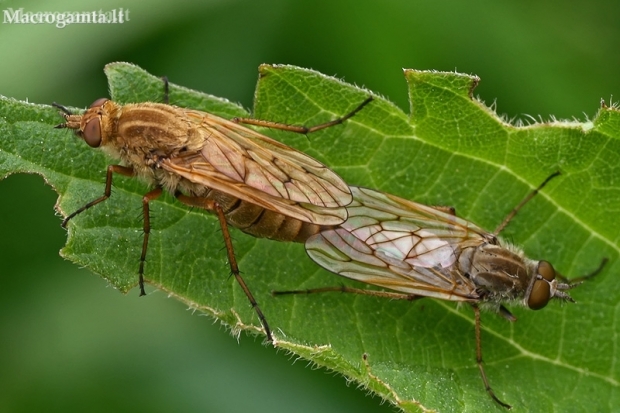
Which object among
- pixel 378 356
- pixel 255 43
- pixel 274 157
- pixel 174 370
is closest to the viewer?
pixel 378 356

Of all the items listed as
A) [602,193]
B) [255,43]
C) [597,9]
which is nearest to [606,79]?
[597,9]

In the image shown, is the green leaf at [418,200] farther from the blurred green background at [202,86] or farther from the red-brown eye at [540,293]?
the blurred green background at [202,86]

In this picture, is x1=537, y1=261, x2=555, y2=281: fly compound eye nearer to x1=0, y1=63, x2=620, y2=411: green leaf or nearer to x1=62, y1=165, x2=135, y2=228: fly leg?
x1=0, y1=63, x2=620, y2=411: green leaf

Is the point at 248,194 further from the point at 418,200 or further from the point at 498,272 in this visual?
the point at 498,272

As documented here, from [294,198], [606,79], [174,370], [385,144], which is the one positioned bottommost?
[174,370]

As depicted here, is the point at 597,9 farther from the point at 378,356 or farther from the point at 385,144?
the point at 378,356

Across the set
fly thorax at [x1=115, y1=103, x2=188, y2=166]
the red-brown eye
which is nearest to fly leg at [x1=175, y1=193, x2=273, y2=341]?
fly thorax at [x1=115, y1=103, x2=188, y2=166]

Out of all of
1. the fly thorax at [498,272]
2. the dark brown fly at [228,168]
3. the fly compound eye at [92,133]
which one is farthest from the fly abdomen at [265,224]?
the fly thorax at [498,272]
